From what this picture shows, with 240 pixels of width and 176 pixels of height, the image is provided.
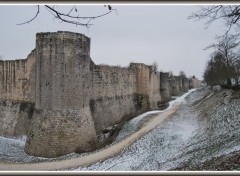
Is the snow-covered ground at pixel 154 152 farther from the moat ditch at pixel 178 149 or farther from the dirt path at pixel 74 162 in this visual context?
the dirt path at pixel 74 162

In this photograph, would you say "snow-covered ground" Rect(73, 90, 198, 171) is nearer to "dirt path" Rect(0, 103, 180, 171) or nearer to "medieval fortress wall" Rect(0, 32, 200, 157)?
"dirt path" Rect(0, 103, 180, 171)

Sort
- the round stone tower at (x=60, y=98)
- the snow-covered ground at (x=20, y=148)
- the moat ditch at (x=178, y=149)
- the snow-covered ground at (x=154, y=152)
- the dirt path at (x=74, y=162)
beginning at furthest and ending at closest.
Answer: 1. the round stone tower at (x=60, y=98)
2. the snow-covered ground at (x=20, y=148)
3. the dirt path at (x=74, y=162)
4. the snow-covered ground at (x=154, y=152)
5. the moat ditch at (x=178, y=149)

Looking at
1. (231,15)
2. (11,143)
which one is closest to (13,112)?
(11,143)

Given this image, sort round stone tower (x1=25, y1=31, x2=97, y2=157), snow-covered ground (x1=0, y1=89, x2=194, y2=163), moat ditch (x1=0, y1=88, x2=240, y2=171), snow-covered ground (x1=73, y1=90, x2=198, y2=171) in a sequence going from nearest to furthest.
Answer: moat ditch (x1=0, y1=88, x2=240, y2=171) < snow-covered ground (x1=73, y1=90, x2=198, y2=171) < snow-covered ground (x1=0, y1=89, x2=194, y2=163) < round stone tower (x1=25, y1=31, x2=97, y2=157)

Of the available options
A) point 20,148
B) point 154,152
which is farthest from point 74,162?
point 20,148

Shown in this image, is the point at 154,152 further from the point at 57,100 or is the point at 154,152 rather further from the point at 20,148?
the point at 20,148

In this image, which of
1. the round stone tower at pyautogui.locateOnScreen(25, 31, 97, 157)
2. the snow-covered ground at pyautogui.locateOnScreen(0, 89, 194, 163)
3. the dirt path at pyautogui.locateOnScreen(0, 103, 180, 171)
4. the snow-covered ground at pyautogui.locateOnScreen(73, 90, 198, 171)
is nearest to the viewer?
the snow-covered ground at pyautogui.locateOnScreen(73, 90, 198, 171)

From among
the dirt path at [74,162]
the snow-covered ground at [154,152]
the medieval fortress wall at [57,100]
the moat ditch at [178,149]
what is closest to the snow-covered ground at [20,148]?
the moat ditch at [178,149]

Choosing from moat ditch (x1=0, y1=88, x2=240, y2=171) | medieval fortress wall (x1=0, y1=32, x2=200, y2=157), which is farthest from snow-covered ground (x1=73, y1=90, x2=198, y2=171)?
medieval fortress wall (x1=0, y1=32, x2=200, y2=157)

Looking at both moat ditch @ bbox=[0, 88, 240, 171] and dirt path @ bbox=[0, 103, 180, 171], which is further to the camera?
dirt path @ bbox=[0, 103, 180, 171]

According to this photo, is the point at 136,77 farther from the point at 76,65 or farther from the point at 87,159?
the point at 87,159

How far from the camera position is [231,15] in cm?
1090

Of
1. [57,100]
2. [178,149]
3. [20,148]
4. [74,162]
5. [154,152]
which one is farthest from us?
[20,148]

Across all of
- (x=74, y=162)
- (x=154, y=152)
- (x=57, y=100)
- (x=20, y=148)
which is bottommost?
(x=20, y=148)
